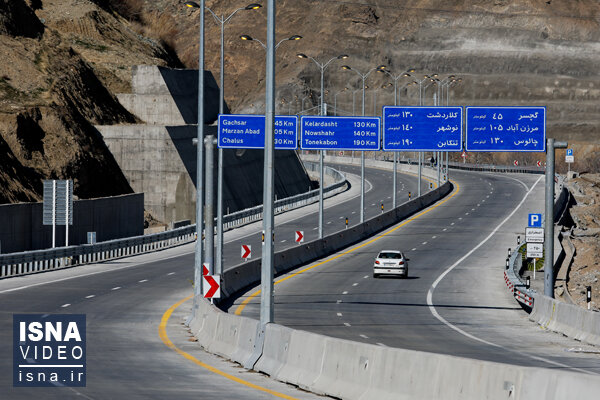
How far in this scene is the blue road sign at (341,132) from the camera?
179 feet

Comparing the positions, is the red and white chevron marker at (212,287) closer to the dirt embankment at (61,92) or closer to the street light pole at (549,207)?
the street light pole at (549,207)

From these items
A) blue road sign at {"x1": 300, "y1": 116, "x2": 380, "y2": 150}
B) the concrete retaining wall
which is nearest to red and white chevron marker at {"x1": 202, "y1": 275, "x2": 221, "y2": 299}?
blue road sign at {"x1": 300, "y1": 116, "x2": 380, "y2": 150}

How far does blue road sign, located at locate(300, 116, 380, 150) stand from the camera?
54.6 meters

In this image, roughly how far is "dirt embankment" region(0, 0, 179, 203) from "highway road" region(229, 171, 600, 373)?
20.7 metres

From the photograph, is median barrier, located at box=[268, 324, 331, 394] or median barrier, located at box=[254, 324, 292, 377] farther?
median barrier, located at box=[254, 324, 292, 377]

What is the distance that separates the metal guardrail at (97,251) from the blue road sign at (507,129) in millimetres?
21514

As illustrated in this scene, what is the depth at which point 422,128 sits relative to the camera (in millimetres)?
49625

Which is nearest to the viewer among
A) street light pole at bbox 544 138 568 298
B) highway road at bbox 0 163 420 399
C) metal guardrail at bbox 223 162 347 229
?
highway road at bbox 0 163 420 399

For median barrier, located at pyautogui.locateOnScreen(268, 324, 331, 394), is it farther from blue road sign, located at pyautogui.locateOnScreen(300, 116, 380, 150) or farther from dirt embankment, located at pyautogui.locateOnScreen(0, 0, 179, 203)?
dirt embankment, located at pyautogui.locateOnScreen(0, 0, 179, 203)

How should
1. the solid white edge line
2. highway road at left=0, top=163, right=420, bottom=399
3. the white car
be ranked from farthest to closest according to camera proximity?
1. the white car
2. the solid white edge line
3. highway road at left=0, top=163, right=420, bottom=399

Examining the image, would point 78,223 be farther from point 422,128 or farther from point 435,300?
point 435,300

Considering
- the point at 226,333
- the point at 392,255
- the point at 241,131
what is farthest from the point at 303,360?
the point at 392,255

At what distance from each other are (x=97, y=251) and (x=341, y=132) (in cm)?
1572

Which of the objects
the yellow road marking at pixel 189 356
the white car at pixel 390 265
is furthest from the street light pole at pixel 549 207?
the white car at pixel 390 265
